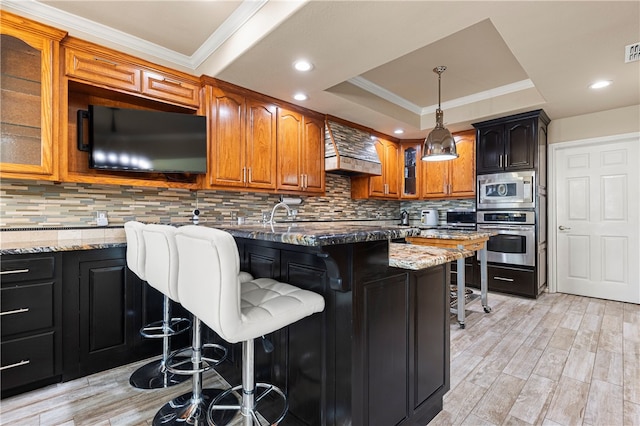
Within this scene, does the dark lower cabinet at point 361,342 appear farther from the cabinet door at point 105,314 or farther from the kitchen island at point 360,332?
the cabinet door at point 105,314

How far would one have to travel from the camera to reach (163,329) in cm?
205

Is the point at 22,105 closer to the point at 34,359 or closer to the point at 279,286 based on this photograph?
the point at 34,359

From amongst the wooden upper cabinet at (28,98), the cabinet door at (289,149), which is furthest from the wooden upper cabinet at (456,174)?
the wooden upper cabinet at (28,98)

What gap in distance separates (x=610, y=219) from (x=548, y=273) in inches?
40.0

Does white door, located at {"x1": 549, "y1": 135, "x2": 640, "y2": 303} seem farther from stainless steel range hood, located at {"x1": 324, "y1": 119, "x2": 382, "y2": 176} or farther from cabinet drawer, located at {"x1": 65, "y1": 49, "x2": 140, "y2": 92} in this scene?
cabinet drawer, located at {"x1": 65, "y1": 49, "x2": 140, "y2": 92}

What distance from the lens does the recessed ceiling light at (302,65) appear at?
2.55 metres

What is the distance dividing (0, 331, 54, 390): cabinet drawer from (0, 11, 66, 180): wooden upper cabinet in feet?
3.62

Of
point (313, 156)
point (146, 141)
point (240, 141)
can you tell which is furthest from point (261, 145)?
point (146, 141)

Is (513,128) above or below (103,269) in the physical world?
above

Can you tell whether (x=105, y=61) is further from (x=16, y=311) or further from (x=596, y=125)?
(x=596, y=125)

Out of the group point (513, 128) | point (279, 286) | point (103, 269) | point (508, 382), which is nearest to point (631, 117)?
point (513, 128)

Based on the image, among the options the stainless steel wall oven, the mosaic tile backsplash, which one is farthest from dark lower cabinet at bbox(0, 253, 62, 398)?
the stainless steel wall oven

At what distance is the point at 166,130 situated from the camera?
9.04 ft

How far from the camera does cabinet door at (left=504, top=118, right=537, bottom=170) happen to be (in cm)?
393
